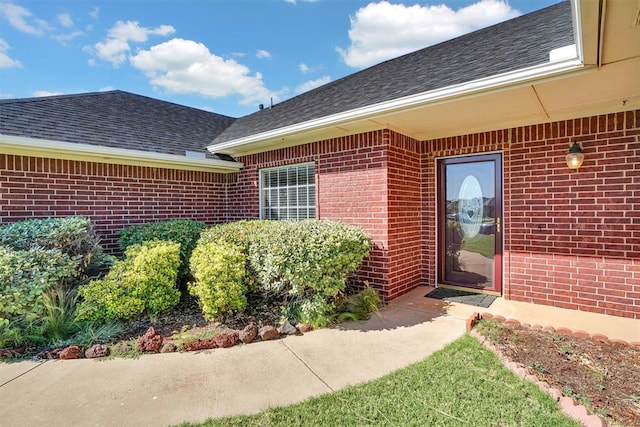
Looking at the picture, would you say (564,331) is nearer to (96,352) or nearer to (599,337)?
(599,337)

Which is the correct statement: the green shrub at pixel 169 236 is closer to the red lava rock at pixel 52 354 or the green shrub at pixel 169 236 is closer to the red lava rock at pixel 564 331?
the red lava rock at pixel 52 354

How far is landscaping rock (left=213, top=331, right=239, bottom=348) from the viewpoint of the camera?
3506 mm

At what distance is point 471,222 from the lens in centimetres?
536

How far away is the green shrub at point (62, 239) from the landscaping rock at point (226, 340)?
2.32 m

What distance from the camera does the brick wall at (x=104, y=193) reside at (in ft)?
15.8

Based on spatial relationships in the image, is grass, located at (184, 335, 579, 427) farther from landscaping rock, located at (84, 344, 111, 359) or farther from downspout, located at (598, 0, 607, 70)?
downspout, located at (598, 0, 607, 70)

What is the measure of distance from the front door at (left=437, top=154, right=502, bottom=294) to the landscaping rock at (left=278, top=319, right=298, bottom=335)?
3.16m

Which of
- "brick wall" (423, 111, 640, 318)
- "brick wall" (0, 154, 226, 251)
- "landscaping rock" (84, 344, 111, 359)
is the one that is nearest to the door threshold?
"brick wall" (423, 111, 640, 318)

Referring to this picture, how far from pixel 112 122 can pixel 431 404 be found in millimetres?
7428

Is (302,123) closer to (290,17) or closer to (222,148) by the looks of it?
(222,148)

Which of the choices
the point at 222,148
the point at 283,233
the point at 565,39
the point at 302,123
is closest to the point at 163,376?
the point at 283,233

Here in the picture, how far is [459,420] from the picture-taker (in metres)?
2.16

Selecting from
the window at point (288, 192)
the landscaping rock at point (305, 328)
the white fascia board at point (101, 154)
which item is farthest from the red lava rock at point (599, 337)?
the white fascia board at point (101, 154)

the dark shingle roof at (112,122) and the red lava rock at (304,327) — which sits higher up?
the dark shingle roof at (112,122)
